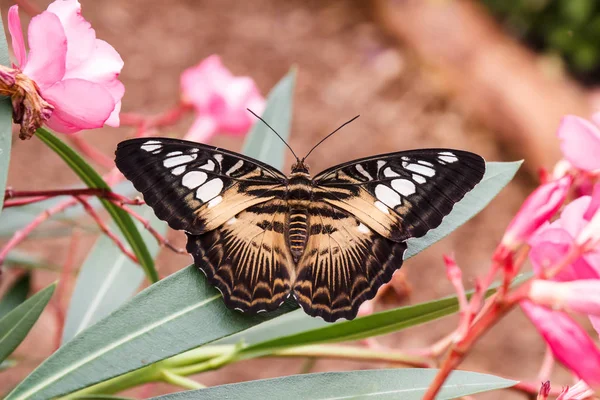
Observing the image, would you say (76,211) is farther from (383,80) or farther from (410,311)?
(383,80)

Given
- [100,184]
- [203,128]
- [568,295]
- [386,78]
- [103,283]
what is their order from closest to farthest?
[568,295] < [100,184] < [103,283] < [203,128] < [386,78]

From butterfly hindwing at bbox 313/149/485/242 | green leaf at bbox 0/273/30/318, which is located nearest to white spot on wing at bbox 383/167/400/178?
butterfly hindwing at bbox 313/149/485/242

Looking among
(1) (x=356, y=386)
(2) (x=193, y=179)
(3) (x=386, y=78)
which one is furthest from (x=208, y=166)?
(3) (x=386, y=78)

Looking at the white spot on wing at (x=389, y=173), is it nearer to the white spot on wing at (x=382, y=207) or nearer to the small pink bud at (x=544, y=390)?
the white spot on wing at (x=382, y=207)

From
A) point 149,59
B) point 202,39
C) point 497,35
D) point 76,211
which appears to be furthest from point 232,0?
point 76,211

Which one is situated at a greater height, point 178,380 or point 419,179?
point 419,179

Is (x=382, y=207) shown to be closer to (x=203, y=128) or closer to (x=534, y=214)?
(x=534, y=214)

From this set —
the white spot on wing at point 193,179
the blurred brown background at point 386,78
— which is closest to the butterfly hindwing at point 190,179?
the white spot on wing at point 193,179
